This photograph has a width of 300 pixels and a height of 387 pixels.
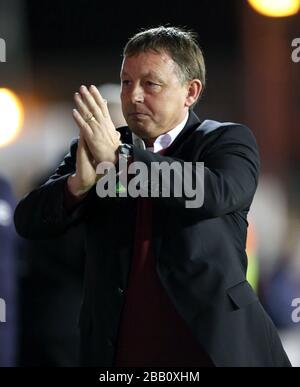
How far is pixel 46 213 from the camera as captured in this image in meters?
2.04

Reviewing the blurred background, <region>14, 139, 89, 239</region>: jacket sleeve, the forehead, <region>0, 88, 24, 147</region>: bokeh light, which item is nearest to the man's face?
the forehead

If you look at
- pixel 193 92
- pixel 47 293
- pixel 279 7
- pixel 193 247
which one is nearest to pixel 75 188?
pixel 193 247

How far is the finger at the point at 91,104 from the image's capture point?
1.96 meters

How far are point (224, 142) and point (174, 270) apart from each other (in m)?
0.32

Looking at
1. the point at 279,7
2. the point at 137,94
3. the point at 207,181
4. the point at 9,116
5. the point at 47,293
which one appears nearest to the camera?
the point at 207,181

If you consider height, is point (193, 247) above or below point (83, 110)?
Result: below

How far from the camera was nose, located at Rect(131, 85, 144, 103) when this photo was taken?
2045 millimetres

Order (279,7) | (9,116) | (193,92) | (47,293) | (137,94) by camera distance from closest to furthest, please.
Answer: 1. (137,94)
2. (193,92)
3. (47,293)
4. (279,7)
5. (9,116)

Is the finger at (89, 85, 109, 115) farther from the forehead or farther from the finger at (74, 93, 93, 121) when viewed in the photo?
the forehead

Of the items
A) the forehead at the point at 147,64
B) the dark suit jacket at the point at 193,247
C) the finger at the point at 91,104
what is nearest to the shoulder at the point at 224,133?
the dark suit jacket at the point at 193,247

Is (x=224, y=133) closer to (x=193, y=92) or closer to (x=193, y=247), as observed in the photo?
(x=193, y=92)

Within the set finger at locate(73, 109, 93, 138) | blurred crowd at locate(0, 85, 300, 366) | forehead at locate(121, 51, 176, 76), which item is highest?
forehead at locate(121, 51, 176, 76)

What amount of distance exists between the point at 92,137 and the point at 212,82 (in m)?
3.18

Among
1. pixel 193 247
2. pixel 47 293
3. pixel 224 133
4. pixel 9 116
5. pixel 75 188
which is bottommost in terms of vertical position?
pixel 47 293
